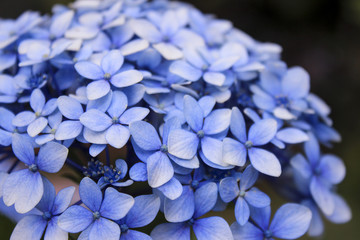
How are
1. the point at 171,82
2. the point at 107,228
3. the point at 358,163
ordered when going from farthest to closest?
the point at 358,163 → the point at 171,82 → the point at 107,228

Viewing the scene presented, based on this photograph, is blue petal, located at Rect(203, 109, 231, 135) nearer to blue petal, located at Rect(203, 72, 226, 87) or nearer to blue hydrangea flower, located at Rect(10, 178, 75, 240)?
blue petal, located at Rect(203, 72, 226, 87)

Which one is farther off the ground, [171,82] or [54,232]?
[171,82]

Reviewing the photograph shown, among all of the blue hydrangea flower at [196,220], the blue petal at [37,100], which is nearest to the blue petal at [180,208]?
the blue hydrangea flower at [196,220]

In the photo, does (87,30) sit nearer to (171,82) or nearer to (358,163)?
(171,82)

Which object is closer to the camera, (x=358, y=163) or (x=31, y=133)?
(x=31, y=133)

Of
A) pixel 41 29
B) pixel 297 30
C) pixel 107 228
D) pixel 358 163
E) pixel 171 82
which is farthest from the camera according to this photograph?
pixel 297 30

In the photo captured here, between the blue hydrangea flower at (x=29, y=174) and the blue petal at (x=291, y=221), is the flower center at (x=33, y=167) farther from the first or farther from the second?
the blue petal at (x=291, y=221)

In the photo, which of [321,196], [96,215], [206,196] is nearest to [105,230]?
[96,215]

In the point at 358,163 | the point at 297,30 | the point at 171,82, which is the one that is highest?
the point at 171,82

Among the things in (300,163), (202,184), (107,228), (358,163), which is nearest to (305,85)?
(300,163)
